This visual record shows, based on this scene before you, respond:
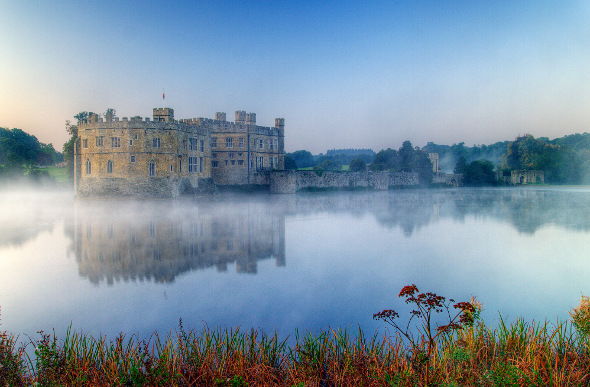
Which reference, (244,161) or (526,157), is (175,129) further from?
(526,157)

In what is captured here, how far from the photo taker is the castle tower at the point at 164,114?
3569 cm

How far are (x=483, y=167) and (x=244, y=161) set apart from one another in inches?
2181

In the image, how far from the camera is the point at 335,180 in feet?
185

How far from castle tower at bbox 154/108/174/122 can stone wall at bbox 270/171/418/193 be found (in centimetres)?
1549

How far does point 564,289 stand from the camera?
1118cm

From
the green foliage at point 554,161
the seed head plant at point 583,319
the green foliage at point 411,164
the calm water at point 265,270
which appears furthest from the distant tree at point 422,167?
the seed head plant at point 583,319

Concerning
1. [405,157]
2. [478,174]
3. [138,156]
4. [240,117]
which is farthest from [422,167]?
[138,156]

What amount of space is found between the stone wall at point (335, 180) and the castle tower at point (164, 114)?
15.5 meters

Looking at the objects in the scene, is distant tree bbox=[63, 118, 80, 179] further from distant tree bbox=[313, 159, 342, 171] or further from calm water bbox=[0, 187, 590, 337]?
distant tree bbox=[313, 159, 342, 171]

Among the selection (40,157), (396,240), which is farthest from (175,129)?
(40,157)

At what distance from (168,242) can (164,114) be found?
21.4 m

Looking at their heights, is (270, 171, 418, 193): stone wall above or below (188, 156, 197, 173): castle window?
below

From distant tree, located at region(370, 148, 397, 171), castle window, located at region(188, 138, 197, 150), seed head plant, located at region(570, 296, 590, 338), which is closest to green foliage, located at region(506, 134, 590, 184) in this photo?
distant tree, located at region(370, 148, 397, 171)

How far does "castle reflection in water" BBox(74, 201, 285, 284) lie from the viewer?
43.4 feet
